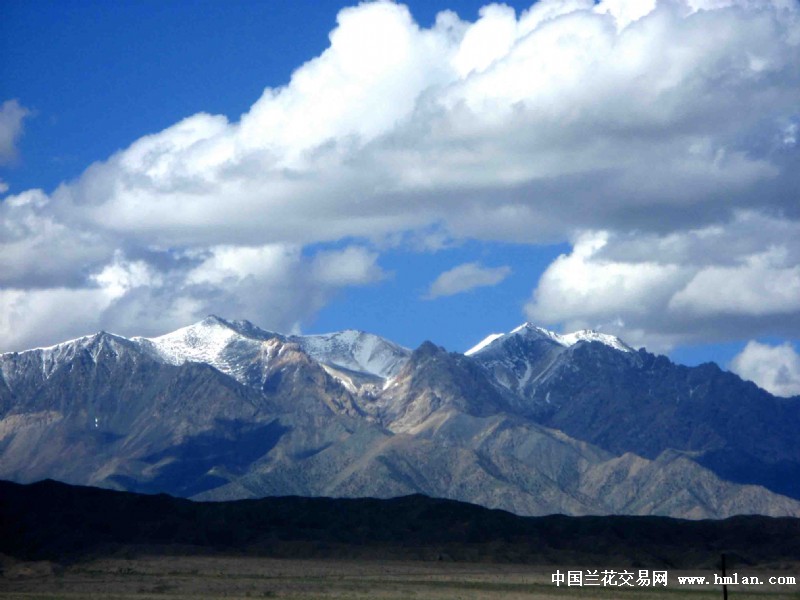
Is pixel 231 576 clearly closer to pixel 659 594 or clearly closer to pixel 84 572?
pixel 84 572

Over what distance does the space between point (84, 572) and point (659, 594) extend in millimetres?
78968

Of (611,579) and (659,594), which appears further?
(611,579)

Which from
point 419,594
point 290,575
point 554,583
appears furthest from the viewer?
point 290,575

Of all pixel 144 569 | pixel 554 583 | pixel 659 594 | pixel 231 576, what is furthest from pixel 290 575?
pixel 659 594

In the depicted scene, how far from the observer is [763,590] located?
156 metres

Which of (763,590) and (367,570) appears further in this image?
(367,570)

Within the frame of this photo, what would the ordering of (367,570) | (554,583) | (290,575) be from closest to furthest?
(554,583) → (290,575) → (367,570)

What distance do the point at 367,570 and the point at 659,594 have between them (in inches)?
2210

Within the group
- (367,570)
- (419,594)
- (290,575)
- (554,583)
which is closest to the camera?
(419,594)

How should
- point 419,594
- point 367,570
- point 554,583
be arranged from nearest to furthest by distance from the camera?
point 419,594 < point 554,583 < point 367,570

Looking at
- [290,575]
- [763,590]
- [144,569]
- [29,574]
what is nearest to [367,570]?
[290,575]

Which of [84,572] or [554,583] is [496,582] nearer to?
[554,583]

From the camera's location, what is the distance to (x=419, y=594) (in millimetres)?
147500

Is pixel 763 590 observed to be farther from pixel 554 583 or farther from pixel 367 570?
pixel 367 570
